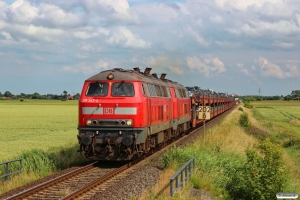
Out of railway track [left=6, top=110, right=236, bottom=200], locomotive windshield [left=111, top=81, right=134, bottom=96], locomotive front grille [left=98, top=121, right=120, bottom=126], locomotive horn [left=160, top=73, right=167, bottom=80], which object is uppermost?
locomotive horn [left=160, top=73, right=167, bottom=80]

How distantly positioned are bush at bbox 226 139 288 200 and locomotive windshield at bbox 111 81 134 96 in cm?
552

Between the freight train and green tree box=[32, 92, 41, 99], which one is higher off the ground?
green tree box=[32, 92, 41, 99]

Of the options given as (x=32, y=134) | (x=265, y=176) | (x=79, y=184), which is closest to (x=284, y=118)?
(x=32, y=134)

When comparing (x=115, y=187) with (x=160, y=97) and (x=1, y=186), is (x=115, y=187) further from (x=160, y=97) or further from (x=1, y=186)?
(x=160, y=97)

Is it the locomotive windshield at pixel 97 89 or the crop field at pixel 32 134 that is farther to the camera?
the crop field at pixel 32 134

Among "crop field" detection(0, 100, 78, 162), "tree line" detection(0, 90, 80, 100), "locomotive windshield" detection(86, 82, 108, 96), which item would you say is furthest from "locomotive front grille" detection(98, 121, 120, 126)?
"tree line" detection(0, 90, 80, 100)

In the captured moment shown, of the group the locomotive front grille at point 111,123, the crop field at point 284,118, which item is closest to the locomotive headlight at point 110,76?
the locomotive front grille at point 111,123

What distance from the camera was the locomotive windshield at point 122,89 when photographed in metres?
15.7

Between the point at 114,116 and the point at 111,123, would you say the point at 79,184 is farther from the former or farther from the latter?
the point at 114,116

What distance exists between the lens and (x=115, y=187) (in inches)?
470

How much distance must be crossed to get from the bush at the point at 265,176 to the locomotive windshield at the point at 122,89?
552 cm

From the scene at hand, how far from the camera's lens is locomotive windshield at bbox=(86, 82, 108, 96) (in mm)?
15794

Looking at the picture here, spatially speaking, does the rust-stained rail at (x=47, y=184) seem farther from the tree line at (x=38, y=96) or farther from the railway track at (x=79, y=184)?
the tree line at (x=38, y=96)

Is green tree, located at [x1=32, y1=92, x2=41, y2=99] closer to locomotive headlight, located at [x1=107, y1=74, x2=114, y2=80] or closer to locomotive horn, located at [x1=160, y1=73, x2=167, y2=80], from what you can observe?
locomotive horn, located at [x1=160, y1=73, x2=167, y2=80]
